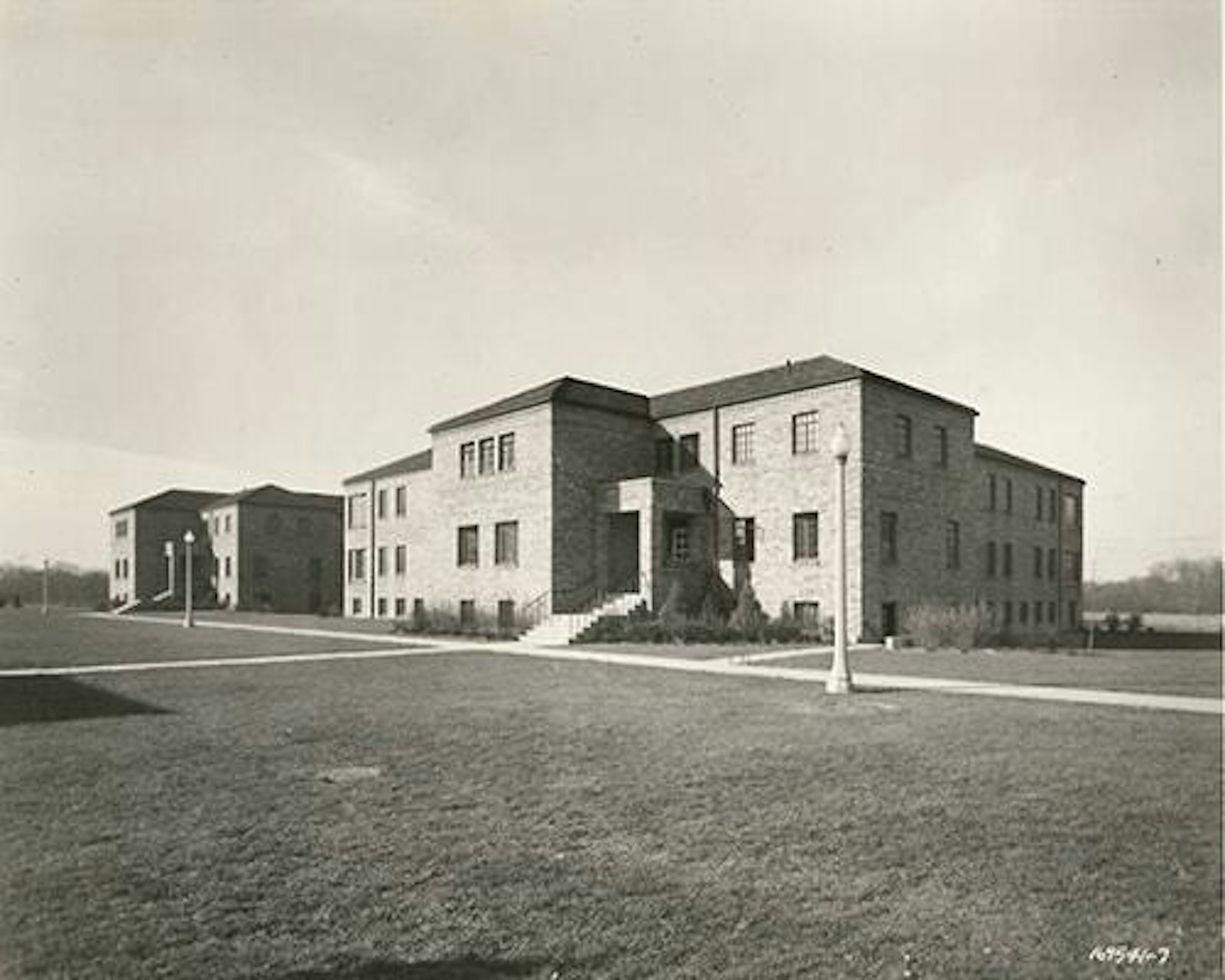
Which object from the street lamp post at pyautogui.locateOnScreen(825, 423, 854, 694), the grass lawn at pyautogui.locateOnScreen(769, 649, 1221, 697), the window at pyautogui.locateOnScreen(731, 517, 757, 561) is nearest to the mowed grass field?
the street lamp post at pyautogui.locateOnScreen(825, 423, 854, 694)

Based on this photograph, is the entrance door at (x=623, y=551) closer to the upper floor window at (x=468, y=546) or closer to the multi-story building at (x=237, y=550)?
the upper floor window at (x=468, y=546)

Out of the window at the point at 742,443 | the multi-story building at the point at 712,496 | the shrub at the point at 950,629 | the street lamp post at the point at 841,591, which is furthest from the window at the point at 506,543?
the street lamp post at the point at 841,591

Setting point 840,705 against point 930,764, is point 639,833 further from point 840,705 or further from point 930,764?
point 840,705

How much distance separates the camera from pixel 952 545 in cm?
2978

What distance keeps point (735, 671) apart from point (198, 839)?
11.7 meters

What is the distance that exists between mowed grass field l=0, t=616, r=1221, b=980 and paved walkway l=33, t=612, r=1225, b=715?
1.85 meters

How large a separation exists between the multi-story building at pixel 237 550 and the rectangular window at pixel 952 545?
131ft

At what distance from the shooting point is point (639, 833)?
231 inches

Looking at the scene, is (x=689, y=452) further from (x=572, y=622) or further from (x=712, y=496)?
(x=572, y=622)

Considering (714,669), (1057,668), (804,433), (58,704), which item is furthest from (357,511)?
(1057,668)

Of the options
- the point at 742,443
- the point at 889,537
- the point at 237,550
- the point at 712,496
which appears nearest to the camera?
the point at 889,537

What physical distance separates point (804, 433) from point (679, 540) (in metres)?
5.72

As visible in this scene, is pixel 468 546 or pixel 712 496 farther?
pixel 468 546

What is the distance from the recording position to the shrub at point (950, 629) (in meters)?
22.2
